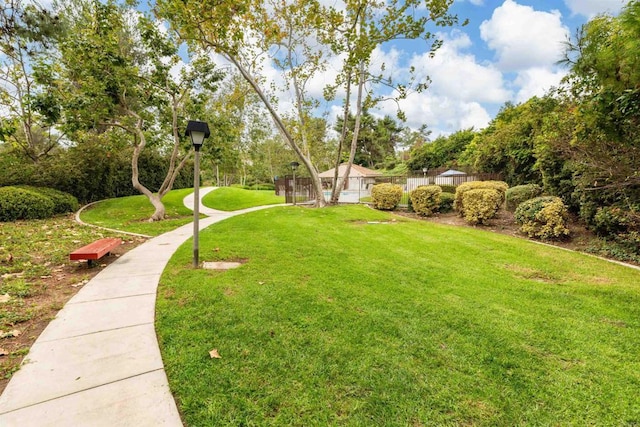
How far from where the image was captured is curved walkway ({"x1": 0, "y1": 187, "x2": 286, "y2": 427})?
1.77 meters

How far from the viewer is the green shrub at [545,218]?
7.04 meters

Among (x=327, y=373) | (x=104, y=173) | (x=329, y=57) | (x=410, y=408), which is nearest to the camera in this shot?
(x=410, y=408)

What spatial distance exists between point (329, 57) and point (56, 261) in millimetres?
12238

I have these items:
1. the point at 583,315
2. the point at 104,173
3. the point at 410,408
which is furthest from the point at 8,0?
the point at 104,173

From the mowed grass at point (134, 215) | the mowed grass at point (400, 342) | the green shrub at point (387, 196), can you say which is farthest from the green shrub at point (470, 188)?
the mowed grass at point (134, 215)

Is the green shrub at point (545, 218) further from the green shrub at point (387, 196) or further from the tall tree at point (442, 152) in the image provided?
the tall tree at point (442, 152)

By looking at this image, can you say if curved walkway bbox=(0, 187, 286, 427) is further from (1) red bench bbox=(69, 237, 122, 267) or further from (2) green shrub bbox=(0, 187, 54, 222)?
(2) green shrub bbox=(0, 187, 54, 222)

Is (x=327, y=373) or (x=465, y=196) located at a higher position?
(x=465, y=196)

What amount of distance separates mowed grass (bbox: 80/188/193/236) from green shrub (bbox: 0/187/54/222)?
3.42 feet

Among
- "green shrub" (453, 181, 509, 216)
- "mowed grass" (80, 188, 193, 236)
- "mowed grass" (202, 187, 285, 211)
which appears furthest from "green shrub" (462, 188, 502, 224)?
"mowed grass" (202, 187, 285, 211)

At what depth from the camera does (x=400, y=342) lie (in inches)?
103

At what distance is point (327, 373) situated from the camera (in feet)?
7.22

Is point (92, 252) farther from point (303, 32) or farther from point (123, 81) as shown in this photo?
point (303, 32)

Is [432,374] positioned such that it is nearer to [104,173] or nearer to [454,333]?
[454,333]
